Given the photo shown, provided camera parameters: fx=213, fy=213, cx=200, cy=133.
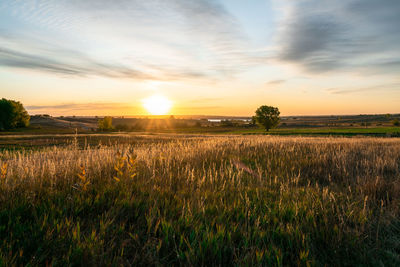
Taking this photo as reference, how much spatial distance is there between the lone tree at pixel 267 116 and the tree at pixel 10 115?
92.2m

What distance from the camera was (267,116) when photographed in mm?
73438

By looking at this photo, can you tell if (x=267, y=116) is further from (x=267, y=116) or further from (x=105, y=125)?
(x=105, y=125)

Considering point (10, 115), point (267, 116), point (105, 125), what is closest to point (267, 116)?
point (267, 116)

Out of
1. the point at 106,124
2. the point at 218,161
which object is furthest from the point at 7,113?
the point at 218,161

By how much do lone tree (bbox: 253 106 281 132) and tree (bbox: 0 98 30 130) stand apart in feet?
302

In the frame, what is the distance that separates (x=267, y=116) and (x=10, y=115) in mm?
96141

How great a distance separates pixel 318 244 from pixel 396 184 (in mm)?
3135

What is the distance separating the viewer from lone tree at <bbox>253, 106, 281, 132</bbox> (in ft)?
241

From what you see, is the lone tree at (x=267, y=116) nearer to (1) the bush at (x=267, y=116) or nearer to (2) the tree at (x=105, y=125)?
(1) the bush at (x=267, y=116)

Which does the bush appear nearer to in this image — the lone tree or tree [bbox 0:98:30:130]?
the lone tree

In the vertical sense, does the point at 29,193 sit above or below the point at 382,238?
Result: above

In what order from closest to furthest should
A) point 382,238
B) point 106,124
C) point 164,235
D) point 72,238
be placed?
point 72,238
point 164,235
point 382,238
point 106,124

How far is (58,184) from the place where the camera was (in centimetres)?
427

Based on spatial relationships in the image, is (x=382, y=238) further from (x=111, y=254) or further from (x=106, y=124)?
(x=106, y=124)
